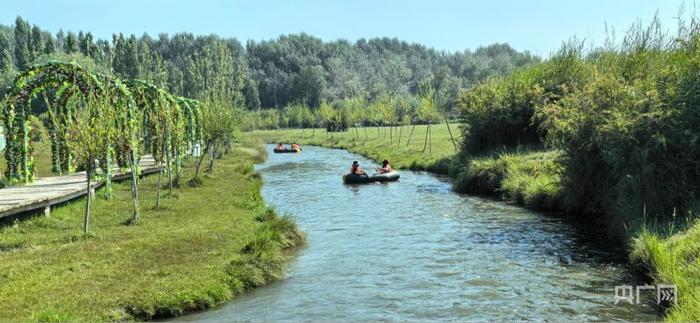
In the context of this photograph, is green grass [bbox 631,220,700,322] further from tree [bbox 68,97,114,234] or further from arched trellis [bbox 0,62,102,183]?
arched trellis [bbox 0,62,102,183]

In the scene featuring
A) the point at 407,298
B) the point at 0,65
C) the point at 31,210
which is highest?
the point at 0,65

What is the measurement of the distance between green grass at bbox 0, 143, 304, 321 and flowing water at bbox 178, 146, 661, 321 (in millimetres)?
682

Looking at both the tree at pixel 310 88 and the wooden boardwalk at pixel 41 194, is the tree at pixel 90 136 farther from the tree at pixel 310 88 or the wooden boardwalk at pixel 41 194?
the tree at pixel 310 88

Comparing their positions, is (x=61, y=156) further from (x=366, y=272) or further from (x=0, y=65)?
(x=0, y=65)

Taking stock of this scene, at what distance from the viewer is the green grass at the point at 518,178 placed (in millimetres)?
24406

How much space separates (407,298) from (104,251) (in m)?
7.50

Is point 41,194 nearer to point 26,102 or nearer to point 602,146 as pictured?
point 26,102

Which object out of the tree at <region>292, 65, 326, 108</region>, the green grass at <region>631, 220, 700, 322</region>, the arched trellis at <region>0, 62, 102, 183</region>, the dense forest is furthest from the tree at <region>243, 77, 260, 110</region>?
the green grass at <region>631, 220, 700, 322</region>

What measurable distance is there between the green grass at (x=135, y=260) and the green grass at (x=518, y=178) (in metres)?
10.7

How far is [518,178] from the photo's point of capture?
2761 cm

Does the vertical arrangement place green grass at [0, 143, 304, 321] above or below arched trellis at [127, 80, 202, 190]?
below

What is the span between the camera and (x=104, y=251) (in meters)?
14.8

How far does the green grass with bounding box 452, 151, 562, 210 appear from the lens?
24.4 m

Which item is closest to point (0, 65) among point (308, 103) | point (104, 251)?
point (308, 103)
